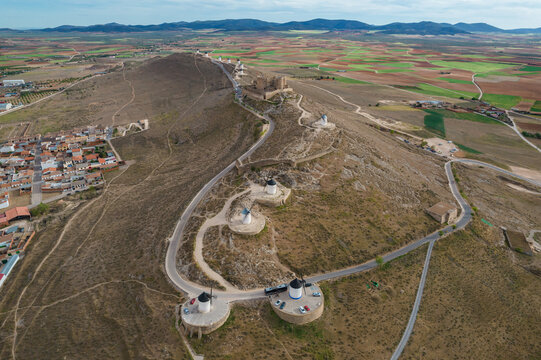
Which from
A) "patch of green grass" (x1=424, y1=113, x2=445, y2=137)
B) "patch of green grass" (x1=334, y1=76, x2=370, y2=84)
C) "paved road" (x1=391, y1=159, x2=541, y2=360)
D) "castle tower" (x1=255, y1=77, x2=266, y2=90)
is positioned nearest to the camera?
"paved road" (x1=391, y1=159, x2=541, y2=360)

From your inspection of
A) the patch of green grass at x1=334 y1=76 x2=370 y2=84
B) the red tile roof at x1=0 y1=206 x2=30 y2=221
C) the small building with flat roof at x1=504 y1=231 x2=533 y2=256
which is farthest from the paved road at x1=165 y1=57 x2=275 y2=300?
the patch of green grass at x1=334 y1=76 x2=370 y2=84

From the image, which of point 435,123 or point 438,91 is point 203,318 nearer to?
point 435,123

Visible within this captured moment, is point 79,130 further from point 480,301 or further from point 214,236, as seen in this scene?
point 480,301

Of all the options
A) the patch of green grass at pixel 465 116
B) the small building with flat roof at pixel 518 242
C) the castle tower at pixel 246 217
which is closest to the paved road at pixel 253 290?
the small building with flat roof at pixel 518 242

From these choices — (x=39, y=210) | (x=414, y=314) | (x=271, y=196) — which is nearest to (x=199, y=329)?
(x=271, y=196)

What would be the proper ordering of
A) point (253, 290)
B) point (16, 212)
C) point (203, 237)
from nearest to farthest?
point (253, 290) → point (203, 237) → point (16, 212)

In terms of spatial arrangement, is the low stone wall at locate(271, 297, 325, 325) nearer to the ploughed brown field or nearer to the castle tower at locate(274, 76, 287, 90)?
the ploughed brown field

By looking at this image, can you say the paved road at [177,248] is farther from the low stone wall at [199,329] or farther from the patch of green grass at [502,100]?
the patch of green grass at [502,100]
